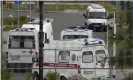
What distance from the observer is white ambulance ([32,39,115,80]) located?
10031 mm

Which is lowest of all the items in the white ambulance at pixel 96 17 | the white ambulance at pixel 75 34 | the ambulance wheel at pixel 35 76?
the ambulance wheel at pixel 35 76

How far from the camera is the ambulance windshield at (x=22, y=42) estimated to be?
13117 mm

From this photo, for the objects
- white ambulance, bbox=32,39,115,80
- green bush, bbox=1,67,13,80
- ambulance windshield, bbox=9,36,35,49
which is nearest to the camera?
green bush, bbox=1,67,13,80

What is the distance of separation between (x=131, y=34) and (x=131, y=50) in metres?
0.29

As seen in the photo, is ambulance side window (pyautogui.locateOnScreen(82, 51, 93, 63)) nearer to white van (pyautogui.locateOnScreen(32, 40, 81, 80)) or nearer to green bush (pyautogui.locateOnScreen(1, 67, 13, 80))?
white van (pyautogui.locateOnScreen(32, 40, 81, 80))

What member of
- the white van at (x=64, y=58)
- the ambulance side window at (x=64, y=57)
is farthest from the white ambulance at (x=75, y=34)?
the ambulance side window at (x=64, y=57)

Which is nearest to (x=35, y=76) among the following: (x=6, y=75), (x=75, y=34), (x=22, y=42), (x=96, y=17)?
(x=6, y=75)

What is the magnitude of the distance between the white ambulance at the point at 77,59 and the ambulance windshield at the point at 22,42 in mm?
1977

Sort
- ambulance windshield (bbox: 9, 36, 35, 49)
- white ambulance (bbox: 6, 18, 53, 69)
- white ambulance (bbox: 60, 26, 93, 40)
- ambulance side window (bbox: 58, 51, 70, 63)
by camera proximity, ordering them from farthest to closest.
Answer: white ambulance (bbox: 60, 26, 93, 40), ambulance windshield (bbox: 9, 36, 35, 49), white ambulance (bbox: 6, 18, 53, 69), ambulance side window (bbox: 58, 51, 70, 63)

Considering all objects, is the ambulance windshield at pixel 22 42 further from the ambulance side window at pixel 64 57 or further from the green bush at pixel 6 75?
the green bush at pixel 6 75

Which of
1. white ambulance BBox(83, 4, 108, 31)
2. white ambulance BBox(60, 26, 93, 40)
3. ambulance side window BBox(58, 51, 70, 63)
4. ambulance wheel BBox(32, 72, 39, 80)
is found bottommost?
ambulance wheel BBox(32, 72, 39, 80)

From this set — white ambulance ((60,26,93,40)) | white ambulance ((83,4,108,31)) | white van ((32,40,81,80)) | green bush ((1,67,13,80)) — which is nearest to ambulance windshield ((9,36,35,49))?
white ambulance ((60,26,93,40))

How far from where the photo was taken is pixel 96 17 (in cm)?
2441

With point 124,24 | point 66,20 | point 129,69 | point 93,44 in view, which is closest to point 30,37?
point 93,44
